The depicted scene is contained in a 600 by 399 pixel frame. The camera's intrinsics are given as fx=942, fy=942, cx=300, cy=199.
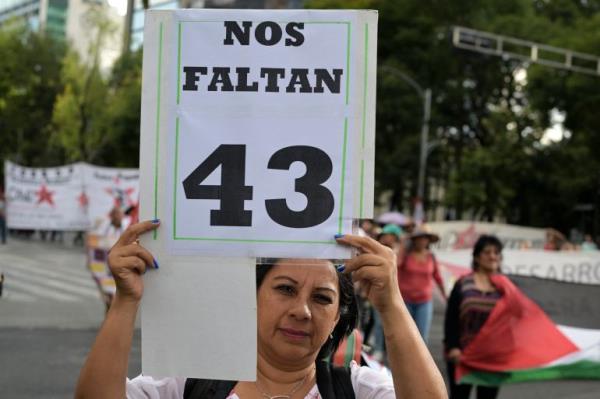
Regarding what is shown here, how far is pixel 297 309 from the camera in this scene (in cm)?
244

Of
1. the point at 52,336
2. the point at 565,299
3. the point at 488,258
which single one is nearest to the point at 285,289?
the point at 488,258

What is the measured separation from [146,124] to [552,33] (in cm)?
3073

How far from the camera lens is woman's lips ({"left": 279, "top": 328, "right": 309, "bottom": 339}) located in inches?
96.4

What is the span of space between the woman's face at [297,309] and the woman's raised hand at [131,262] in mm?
342

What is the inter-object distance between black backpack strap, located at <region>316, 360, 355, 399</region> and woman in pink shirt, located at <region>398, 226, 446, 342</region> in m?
6.31

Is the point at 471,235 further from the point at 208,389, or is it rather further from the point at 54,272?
the point at 208,389

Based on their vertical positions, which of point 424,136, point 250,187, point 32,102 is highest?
point 32,102

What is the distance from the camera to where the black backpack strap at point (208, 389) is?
248 cm

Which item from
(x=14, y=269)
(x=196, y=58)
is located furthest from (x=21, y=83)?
(x=196, y=58)

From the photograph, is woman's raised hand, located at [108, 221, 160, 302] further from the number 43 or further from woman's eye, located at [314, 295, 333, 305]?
woman's eye, located at [314, 295, 333, 305]

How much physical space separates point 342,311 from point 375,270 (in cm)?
51

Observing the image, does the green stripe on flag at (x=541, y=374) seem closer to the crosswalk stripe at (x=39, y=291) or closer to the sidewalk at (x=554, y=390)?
the sidewalk at (x=554, y=390)

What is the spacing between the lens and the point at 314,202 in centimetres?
236

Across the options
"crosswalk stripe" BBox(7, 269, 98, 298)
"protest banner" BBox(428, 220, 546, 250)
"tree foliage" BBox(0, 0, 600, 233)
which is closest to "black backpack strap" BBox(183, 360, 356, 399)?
"crosswalk stripe" BBox(7, 269, 98, 298)
